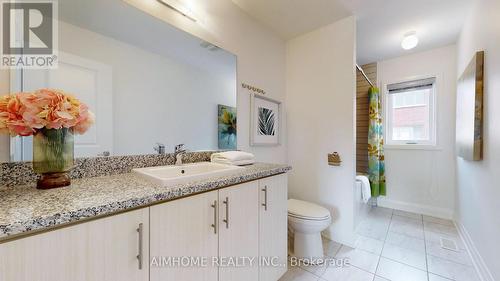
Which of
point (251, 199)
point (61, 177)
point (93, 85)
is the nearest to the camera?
point (61, 177)

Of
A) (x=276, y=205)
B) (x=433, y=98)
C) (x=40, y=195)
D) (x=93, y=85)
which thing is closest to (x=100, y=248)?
(x=40, y=195)

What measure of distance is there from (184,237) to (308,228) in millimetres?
1213

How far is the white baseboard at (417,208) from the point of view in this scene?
8.83ft

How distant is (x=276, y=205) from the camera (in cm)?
141

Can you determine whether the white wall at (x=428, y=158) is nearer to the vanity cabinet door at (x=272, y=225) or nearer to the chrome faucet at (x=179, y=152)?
the vanity cabinet door at (x=272, y=225)

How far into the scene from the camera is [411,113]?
3014 mm

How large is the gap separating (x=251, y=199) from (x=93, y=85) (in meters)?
1.11

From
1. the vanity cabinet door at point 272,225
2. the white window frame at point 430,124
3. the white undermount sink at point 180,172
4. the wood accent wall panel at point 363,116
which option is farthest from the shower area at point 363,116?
the white undermount sink at point 180,172

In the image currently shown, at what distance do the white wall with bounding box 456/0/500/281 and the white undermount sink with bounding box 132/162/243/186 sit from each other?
180 centimetres

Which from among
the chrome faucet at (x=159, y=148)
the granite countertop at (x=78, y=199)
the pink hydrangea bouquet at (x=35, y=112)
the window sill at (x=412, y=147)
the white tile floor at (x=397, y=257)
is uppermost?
the pink hydrangea bouquet at (x=35, y=112)

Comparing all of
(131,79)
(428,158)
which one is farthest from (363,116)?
(131,79)

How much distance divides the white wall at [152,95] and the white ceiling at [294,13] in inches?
33.2

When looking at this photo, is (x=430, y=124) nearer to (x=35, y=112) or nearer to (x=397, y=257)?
(x=397, y=257)

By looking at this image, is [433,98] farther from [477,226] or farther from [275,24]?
[275,24]
